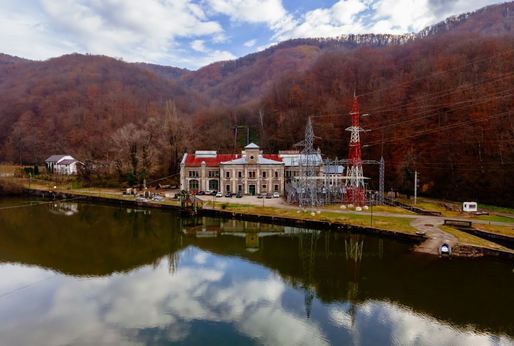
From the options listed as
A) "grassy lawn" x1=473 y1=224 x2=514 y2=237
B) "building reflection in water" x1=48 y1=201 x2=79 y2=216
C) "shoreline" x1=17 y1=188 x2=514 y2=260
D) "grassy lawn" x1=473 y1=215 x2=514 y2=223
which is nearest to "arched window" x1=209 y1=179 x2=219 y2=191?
"shoreline" x1=17 y1=188 x2=514 y2=260

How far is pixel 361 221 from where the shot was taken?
2772 centimetres

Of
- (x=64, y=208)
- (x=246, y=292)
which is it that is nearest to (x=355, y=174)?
(x=246, y=292)

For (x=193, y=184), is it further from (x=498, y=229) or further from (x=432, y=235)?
(x=498, y=229)

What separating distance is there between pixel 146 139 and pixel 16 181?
69.0ft

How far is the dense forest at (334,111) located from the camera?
133ft

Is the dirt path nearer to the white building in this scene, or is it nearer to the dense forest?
the dense forest

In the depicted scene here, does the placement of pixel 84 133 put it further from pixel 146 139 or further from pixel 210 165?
pixel 210 165

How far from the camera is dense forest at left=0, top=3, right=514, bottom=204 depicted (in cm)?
4047

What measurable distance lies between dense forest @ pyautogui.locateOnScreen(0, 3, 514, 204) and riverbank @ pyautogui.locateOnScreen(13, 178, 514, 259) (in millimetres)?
13765

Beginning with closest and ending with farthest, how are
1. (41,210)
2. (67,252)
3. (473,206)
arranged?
(67,252), (473,206), (41,210)

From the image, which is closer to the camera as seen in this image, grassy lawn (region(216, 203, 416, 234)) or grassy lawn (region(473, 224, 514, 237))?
grassy lawn (region(473, 224, 514, 237))

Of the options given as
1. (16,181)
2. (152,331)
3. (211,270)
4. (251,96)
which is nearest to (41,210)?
(16,181)

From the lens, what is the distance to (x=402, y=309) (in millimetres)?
14641

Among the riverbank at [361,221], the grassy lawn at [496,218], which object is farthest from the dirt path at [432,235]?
the grassy lawn at [496,218]
